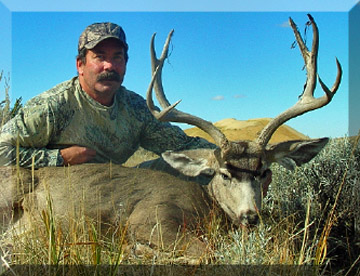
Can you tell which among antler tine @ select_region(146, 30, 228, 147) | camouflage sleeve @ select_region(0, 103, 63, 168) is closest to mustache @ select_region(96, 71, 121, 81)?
camouflage sleeve @ select_region(0, 103, 63, 168)

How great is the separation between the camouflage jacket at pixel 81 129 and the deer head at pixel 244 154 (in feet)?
3.23

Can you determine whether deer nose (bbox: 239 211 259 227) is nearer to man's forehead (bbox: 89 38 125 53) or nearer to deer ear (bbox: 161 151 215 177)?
deer ear (bbox: 161 151 215 177)

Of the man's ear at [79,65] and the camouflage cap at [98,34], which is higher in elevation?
the camouflage cap at [98,34]

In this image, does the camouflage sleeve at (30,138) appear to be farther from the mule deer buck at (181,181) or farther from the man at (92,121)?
the mule deer buck at (181,181)

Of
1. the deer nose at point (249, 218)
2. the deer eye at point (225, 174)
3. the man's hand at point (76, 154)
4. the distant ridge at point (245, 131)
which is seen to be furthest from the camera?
the distant ridge at point (245, 131)

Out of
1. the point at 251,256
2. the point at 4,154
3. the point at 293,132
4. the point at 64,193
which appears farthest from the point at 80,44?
the point at 293,132

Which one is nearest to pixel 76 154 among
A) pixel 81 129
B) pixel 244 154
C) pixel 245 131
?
pixel 81 129

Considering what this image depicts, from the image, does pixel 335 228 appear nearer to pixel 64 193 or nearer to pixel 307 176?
pixel 307 176

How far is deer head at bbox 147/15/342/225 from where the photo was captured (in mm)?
4039

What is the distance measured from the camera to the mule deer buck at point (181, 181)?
4.06 m

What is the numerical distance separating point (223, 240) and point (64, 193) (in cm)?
156

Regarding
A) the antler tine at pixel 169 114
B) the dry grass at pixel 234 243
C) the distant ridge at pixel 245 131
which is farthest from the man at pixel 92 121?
the distant ridge at pixel 245 131

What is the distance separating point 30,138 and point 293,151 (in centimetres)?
261

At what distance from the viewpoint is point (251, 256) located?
332 cm
